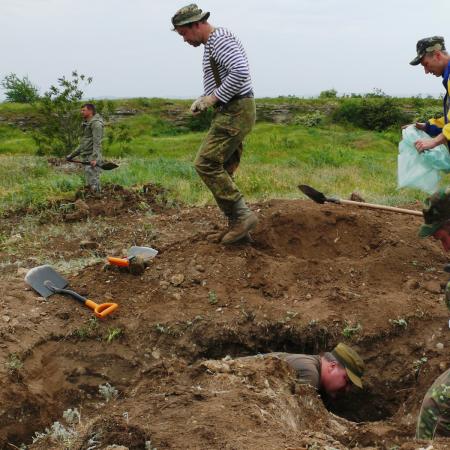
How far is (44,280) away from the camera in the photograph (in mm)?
4828

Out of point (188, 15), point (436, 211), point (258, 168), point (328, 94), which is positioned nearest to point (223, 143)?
point (188, 15)

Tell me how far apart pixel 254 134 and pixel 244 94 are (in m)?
14.4

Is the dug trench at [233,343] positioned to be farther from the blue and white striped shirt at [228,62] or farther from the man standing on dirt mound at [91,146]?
the man standing on dirt mound at [91,146]

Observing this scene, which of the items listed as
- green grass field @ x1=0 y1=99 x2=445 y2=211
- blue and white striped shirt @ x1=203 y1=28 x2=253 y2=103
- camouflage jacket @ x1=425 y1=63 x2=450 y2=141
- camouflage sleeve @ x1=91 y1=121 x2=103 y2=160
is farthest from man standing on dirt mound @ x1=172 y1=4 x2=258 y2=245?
camouflage sleeve @ x1=91 y1=121 x2=103 y2=160

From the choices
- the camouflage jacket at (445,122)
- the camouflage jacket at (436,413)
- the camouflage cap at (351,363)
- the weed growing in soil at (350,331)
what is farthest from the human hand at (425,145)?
the camouflage jacket at (436,413)

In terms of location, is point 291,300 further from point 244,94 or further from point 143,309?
point 244,94

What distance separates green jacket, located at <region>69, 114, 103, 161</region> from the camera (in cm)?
844

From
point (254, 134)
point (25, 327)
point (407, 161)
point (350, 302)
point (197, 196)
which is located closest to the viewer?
point (25, 327)

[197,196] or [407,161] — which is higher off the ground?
[407,161]

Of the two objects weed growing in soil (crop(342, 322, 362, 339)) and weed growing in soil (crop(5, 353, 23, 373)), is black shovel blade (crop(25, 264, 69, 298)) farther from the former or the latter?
weed growing in soil (crop(342, 322, 362, 339))

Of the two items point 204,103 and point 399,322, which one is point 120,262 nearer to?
point 204,103

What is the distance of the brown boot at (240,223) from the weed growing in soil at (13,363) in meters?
1.94

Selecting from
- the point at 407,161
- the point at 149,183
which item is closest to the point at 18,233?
the point at 149,183

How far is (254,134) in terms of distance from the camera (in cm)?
1923
